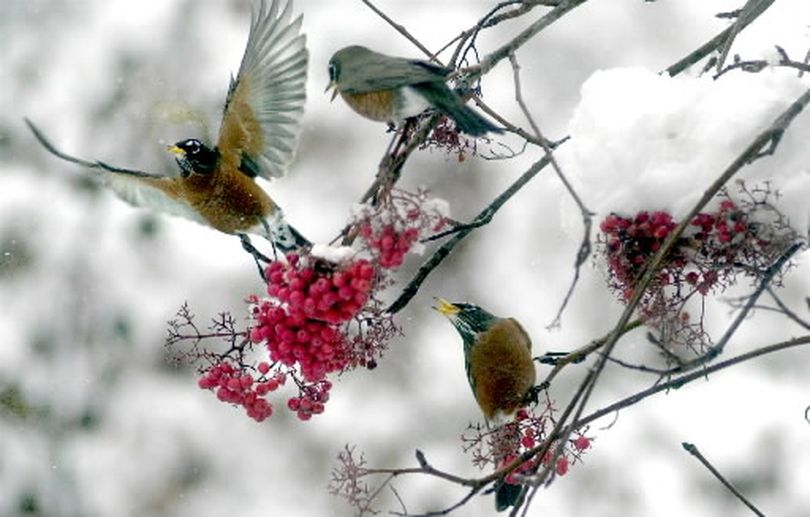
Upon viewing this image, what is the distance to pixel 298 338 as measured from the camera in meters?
1.28

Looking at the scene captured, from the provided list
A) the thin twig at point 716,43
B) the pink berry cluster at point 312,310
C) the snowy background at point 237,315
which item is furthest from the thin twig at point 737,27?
the snowy background at point 237,315

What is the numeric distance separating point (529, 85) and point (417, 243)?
14.7 feet

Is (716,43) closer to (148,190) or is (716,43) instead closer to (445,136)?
(445,136)

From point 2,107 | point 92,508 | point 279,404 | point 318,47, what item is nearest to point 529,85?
point 318,47

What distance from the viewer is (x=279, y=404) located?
16.6ft

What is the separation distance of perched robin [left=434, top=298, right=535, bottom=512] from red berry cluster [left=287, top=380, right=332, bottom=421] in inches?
12.9

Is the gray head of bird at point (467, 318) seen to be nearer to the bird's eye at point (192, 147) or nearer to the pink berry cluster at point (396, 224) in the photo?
the bird's eye at point (192, 147)

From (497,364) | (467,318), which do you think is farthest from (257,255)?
(467,318)

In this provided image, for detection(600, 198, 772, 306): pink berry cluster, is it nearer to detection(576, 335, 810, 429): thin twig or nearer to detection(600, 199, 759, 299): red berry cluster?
detection(600, 199, 759, 299): red berry cluster

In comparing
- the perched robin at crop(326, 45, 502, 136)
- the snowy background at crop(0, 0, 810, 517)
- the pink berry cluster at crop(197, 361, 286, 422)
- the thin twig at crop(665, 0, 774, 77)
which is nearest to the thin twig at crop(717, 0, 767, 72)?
the thin twig at crop(665, 0, 774, 77)

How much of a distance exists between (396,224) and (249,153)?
0.69 m

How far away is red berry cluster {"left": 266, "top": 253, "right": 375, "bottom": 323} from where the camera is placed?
1.22 metres

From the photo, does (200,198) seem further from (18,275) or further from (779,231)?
(18,275)

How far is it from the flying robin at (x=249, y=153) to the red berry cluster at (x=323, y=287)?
38 centimetres
